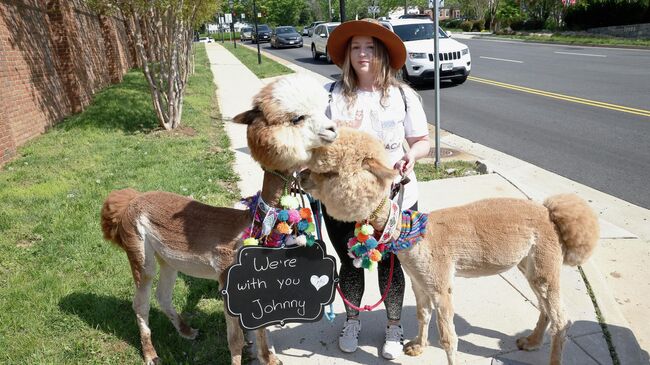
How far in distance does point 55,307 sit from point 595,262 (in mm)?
4527

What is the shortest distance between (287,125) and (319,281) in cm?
96

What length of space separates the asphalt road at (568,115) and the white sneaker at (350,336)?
4.16 meters

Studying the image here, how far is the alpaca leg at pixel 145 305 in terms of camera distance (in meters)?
2.84

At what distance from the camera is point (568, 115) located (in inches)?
382

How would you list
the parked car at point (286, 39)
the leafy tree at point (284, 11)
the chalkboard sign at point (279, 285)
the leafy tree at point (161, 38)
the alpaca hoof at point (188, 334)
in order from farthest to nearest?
1. the leafy tree at point (284, 11)
2. the parked car at point (286, 39)
3. the leafy tree at point (161, 38)
4. the alpaca hoof at point (188, 334)
5. the chalkboard sign at point (279, 285)

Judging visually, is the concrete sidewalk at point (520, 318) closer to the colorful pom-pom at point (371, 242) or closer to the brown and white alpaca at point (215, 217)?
the brown and white alpaca at point (215, 217)

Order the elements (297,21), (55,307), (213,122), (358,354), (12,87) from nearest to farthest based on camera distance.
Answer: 1. (358,354)
2. (55,307)
3. (12,87)
4. (213,122)
5. (297,21)

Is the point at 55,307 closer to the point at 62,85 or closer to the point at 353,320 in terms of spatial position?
the point at 353,320

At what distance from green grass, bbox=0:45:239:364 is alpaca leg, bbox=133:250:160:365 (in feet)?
0.28

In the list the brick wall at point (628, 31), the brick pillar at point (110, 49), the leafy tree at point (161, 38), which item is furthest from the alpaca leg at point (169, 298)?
the brick wall at point (628, 31)

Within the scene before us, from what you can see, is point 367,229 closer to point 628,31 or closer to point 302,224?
point 302,224

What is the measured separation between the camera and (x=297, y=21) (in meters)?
74.8

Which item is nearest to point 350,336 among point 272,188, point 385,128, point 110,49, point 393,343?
point 393,343

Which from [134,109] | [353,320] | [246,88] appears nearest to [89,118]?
[134,109]
